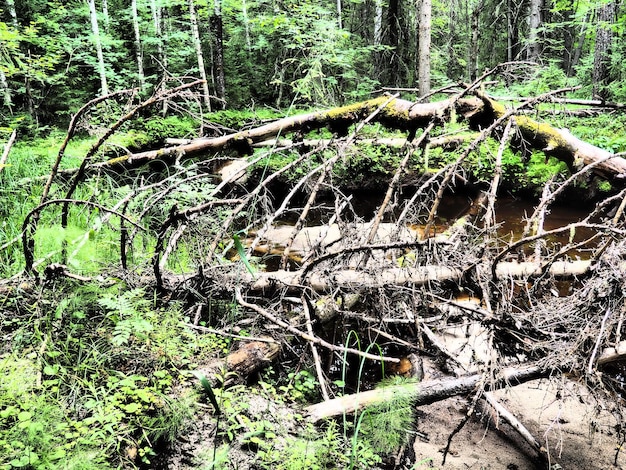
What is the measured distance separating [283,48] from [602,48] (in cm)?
1087

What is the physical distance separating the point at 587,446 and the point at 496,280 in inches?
62.3

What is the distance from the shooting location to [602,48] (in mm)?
11992

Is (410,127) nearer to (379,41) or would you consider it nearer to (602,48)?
(602,48)

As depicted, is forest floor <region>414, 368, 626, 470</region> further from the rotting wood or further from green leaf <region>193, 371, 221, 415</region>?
green leaf <region>193, 371, 221, 415</region>

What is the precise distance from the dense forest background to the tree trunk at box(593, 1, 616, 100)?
4cm

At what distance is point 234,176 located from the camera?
13.7 ft

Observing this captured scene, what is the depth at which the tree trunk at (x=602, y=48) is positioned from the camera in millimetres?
11414

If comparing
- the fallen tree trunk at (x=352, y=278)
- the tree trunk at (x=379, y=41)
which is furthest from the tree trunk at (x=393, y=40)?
the fallen tree trunk at (x=352, y=278)

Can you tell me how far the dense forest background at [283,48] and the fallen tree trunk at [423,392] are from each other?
7.87m

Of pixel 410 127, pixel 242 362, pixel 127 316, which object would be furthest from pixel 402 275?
pixel 127 316

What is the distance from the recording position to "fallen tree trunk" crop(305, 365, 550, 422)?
2855 millimetres

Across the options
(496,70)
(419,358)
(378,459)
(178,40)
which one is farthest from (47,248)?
(178,40)

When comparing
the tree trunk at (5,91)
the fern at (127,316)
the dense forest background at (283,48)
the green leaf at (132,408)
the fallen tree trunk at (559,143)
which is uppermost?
the dense forest background at (283,48)

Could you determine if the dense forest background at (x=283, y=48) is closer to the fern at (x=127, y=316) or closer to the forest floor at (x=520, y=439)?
the fern at (x=127, y=316)
